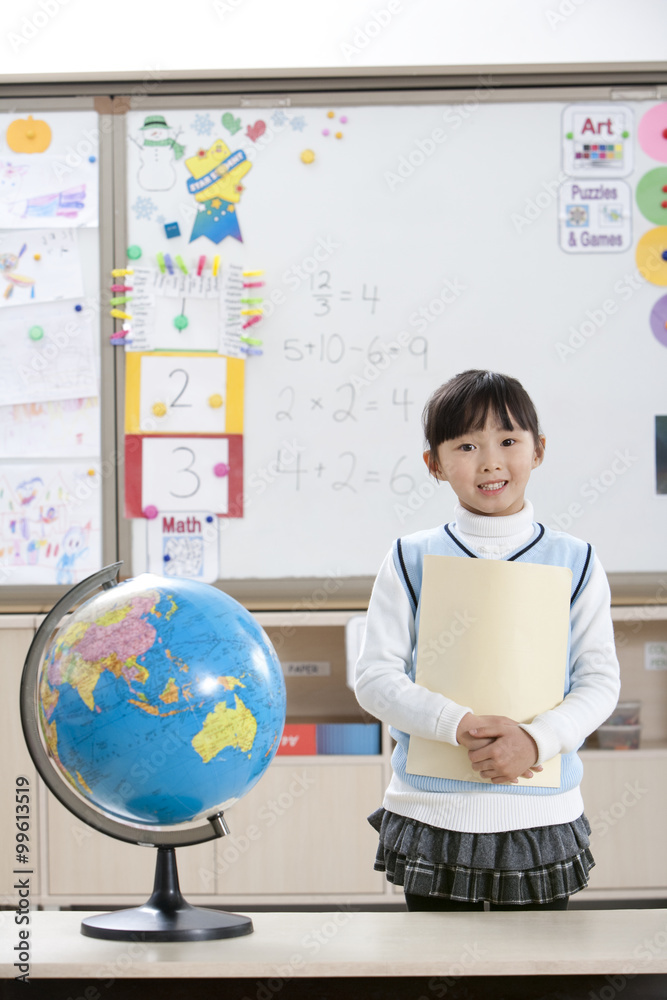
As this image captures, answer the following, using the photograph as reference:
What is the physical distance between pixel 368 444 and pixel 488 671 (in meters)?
1.46

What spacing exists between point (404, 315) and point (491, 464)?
1421mm

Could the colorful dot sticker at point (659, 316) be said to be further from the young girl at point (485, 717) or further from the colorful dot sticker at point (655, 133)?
the young girl at point (485, 717)

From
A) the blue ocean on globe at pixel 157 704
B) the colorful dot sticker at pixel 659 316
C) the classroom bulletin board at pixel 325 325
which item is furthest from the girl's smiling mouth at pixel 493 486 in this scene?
the colorful dot sticker at pixel 659 316

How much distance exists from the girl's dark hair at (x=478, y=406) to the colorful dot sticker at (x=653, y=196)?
1.57m

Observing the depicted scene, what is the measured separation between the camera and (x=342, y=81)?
2.41 m

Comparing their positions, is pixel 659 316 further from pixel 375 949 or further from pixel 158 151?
pixel 375 949

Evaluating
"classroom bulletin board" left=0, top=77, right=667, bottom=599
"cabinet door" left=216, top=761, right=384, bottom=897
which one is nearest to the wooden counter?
"cabinet door" left=216, top=761, right=384, bottom=897

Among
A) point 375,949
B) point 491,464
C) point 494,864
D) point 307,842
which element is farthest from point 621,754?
point 375,949

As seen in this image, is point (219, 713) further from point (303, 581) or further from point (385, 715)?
point (303, 581)

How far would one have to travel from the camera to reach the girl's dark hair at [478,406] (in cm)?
111

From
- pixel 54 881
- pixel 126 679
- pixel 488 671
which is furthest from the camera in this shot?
pixel 54 881

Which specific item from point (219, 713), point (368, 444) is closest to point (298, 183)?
point (368, 444)

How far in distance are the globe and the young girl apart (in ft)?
0.76

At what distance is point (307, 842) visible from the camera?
2.29m
